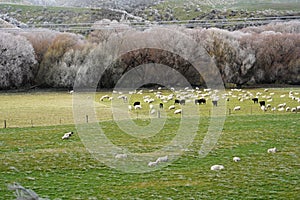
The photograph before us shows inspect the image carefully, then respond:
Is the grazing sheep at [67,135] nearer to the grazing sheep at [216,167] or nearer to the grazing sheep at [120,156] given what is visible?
the grazing sheep at [120,156]

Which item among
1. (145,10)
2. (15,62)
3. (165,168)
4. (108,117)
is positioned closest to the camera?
(165,168)

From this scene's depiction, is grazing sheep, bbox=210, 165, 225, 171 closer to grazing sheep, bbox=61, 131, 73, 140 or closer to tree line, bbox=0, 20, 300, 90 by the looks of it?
grazing sheep, bbox=61, 131, 73, 140

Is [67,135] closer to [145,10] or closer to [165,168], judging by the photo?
[165,168]

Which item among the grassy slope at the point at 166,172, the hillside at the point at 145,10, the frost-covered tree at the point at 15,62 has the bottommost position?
the grassy slope at the point at 166,172

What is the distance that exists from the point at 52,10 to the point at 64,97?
246 feet

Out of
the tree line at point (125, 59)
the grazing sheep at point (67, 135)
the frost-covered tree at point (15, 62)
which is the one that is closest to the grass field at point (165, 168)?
the grazing sheep at point (67, 135)

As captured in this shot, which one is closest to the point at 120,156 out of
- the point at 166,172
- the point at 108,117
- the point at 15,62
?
the point at 166,172

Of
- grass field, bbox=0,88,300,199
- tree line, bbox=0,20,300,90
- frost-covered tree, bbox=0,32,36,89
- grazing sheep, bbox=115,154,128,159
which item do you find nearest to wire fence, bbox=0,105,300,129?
grass field, bbox=0,88,300,199

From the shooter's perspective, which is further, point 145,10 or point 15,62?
point 145,10

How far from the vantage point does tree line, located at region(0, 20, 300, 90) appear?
58.7 m

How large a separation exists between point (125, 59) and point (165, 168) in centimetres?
4346

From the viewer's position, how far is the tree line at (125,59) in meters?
58.7

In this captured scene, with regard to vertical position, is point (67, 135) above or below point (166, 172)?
above

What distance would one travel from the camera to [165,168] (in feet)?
60.0
